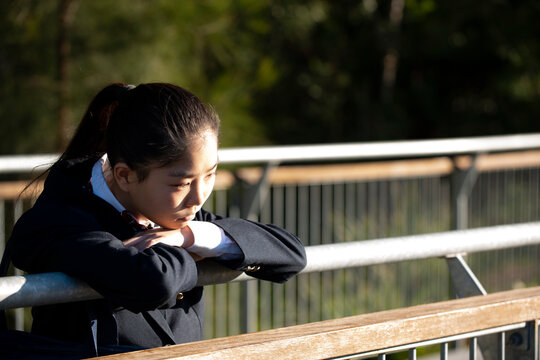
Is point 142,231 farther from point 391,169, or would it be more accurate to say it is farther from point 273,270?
point 391,169

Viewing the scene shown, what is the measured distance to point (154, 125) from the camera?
5.72ft

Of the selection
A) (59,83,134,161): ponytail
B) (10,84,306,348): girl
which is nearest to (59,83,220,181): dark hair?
(10,84,306,348): girl

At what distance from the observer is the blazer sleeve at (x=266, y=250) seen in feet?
5.65

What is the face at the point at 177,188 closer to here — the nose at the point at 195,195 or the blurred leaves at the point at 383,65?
the nose at the point at 195,195

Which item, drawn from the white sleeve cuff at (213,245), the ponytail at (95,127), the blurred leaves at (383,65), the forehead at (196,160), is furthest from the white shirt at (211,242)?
the blurred leaves at (383,65)

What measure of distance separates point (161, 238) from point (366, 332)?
44 centimetres

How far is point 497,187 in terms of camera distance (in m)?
5.63

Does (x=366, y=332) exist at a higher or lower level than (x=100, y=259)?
lower

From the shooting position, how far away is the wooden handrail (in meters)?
1.42

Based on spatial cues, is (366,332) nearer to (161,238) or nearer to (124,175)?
(161,238)

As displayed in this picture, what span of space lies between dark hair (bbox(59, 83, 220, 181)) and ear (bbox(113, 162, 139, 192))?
0.01 meters

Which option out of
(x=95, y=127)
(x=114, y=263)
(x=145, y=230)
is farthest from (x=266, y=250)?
(x=95, y=127)

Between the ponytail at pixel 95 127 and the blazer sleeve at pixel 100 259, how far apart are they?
0.36 meters

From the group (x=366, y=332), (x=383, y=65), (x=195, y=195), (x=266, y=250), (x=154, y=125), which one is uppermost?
(x=383, y=65)
